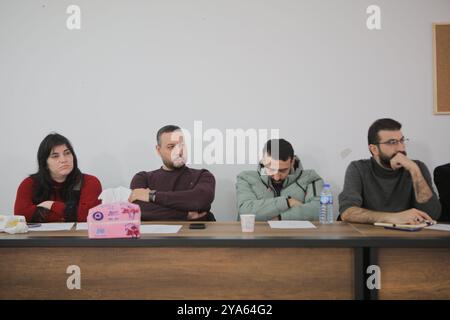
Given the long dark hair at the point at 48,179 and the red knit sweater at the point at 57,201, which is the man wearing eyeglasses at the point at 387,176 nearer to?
the red knit sweater at the point at 57,201

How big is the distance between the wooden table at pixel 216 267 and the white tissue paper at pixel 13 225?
0.09 metres

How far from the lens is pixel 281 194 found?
2330mm

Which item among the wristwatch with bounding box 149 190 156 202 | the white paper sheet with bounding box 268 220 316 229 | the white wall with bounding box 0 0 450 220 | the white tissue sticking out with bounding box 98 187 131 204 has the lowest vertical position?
the white paper sheet with bounding box 268 220 316 229

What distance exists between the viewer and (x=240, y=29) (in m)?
2.85

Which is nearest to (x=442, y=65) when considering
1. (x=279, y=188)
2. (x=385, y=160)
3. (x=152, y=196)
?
(x=385, y=160)

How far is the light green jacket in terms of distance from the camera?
2051mm

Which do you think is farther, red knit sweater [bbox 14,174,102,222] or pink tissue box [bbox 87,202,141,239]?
red knit sweater [bbox 14,174,102,222]

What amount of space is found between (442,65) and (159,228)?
8.18 ft

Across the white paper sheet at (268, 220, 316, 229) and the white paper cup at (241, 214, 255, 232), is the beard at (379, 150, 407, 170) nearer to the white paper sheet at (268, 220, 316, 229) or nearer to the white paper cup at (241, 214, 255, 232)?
the white paper sheet at (268, 220, 316, 229)

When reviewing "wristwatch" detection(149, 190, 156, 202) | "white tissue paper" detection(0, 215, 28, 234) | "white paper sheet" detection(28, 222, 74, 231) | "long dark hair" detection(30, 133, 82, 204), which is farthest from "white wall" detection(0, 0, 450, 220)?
"white tissue paper" detection(0, 215, 28, 234)

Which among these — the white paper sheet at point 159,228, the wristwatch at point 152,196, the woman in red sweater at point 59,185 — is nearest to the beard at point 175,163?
the wristwatch at point 152,196
